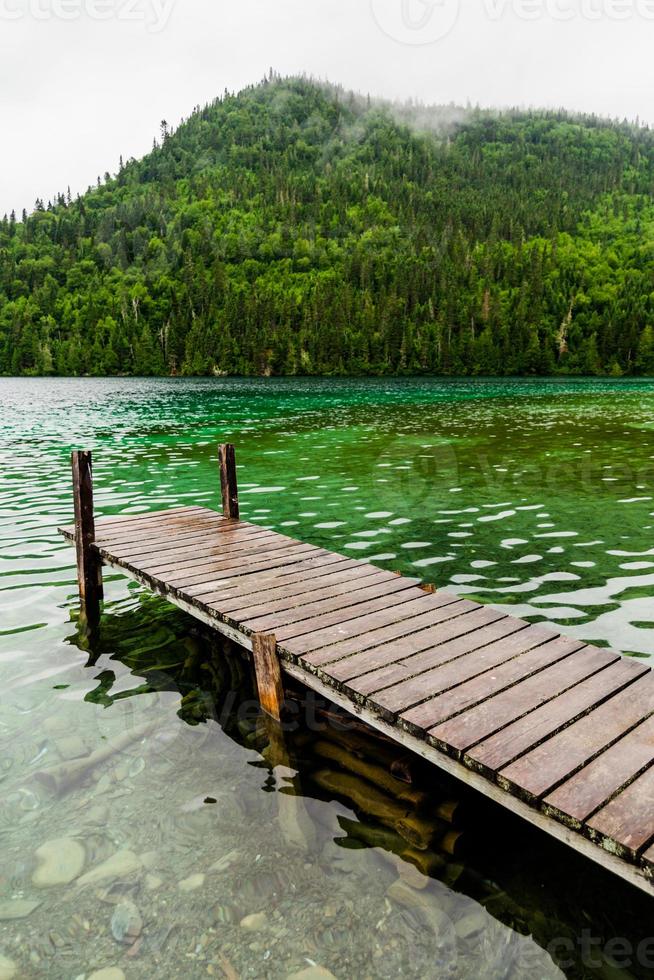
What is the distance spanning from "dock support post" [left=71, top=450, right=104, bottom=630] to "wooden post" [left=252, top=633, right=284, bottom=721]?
4166 mm

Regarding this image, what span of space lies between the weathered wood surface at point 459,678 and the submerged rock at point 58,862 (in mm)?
2078

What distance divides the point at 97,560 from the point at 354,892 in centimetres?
681

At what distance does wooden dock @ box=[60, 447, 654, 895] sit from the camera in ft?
12.0

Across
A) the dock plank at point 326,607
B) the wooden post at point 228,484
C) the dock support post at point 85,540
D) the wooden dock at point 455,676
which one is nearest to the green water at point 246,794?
the dock support post at point 85,540

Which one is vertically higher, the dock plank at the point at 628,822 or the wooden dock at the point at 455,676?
the dock plank at the point at 628,822

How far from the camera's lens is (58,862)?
14.9 ft

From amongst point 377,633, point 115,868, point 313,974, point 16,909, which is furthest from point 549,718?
point 16,909

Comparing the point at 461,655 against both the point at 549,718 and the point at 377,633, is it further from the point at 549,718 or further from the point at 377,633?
the point at 549,718

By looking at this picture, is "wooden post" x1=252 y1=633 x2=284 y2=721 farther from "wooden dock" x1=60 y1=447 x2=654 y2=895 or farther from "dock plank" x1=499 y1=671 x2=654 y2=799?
"dock plank" x1=499 y1=671 x2=654 y2=799

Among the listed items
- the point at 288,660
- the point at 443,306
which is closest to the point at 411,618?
the point at 288,660

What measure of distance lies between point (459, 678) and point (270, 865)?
2059mm

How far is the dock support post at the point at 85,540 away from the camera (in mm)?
9203

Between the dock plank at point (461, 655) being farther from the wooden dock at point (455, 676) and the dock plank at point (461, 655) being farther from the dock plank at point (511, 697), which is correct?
the dock plank at point (511, 697)

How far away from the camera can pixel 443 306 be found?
534ft
